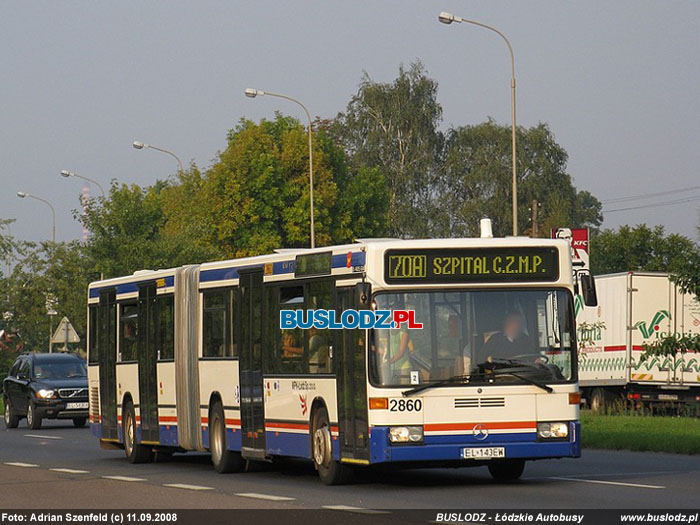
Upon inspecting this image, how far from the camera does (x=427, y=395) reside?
16516 mm

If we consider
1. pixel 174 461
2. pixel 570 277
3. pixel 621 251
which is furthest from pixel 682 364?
pixel 621 251

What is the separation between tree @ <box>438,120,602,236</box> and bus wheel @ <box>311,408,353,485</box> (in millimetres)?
74989

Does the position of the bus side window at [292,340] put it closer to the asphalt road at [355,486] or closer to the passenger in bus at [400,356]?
the asphalt road at [355,486]

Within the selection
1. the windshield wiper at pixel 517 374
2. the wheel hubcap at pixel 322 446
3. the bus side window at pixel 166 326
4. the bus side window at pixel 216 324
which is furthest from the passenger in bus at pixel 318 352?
the bus side window at pixel 166 326

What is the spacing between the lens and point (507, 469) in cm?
1791

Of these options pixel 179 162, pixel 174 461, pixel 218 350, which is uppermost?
pixel 179 162

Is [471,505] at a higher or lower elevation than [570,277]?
lower

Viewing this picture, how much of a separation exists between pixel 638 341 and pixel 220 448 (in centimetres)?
2050

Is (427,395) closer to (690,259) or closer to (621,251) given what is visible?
(690,259)

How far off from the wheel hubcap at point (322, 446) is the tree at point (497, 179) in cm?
7506

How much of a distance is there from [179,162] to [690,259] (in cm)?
3842

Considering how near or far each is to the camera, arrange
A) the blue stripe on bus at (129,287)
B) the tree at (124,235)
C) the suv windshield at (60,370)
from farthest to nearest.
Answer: the tree at (124,235)
the suv windshield at (60,370)
the blue stripe on bus at (129,287)

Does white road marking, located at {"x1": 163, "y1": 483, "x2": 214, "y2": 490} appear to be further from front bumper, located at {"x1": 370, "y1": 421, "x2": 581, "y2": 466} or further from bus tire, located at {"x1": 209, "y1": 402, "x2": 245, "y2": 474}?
front bumper, located at {"x1": 370, "y1": 421, "x2": 581, "y2": 466}

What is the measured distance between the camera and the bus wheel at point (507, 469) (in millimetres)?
17766
